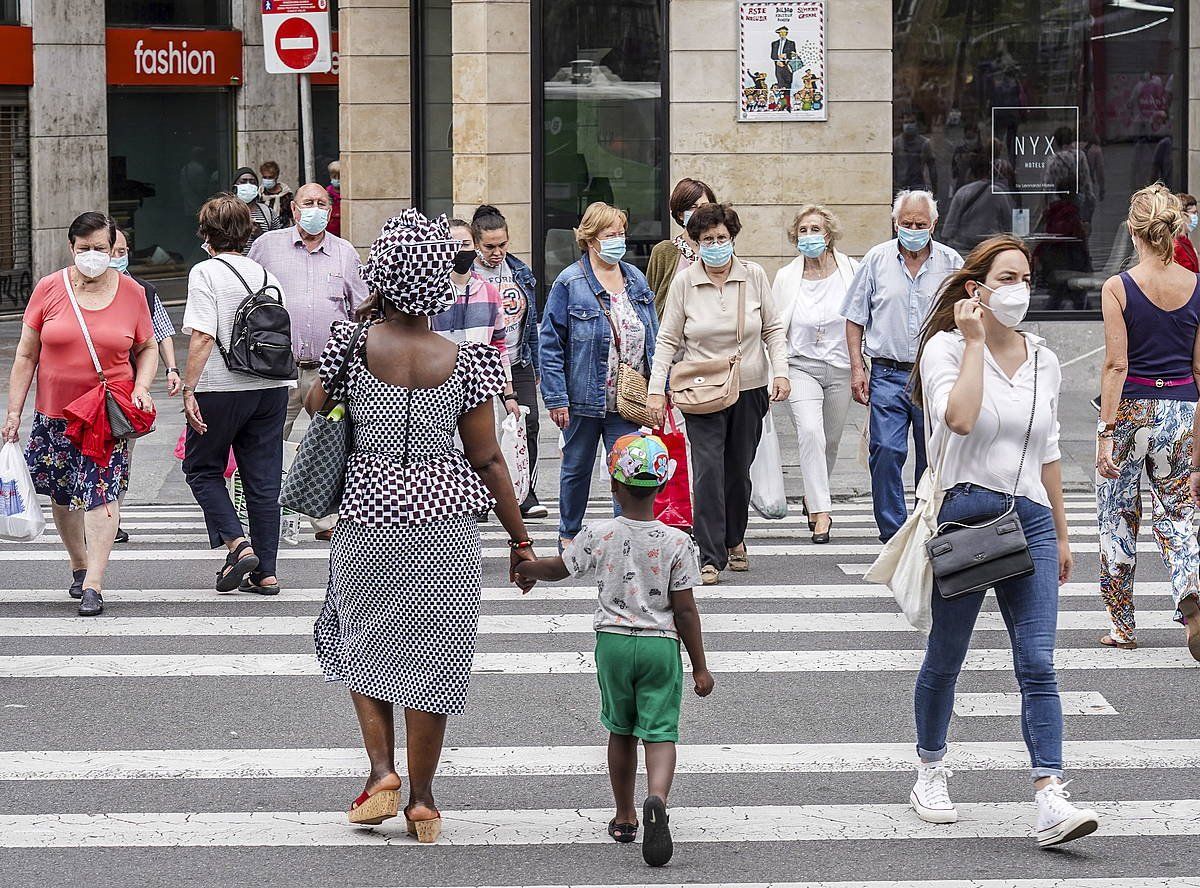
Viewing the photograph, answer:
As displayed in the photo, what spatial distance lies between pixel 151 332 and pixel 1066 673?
15.1ft

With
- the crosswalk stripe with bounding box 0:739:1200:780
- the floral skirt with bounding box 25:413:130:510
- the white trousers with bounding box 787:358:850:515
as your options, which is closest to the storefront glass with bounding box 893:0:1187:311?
the white trousers with bounding box 787:358:850:515

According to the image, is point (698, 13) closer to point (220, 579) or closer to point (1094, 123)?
point (1094, 123)

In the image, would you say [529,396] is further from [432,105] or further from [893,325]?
[432,105]

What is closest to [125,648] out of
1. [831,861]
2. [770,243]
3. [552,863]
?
[552,863]

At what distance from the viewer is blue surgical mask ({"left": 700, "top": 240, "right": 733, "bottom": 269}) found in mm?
9281

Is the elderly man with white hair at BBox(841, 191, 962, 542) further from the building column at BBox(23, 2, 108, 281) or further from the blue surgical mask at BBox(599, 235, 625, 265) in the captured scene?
the building column at BBox(23, 2, 108, 281)

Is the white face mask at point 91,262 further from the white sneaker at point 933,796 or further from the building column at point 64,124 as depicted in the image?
the building column at point 64,124

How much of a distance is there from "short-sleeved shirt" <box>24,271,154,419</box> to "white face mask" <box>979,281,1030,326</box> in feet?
15.3

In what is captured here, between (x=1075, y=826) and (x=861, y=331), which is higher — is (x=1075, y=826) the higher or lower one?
the lower one

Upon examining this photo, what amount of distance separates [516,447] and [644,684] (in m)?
5.08

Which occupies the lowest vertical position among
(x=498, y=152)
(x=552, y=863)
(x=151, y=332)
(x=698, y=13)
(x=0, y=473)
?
(x=552, y=863)

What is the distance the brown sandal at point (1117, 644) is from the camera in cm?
827

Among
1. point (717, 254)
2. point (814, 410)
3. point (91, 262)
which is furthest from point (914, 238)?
point (91, 262)

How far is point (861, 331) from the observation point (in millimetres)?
10516
